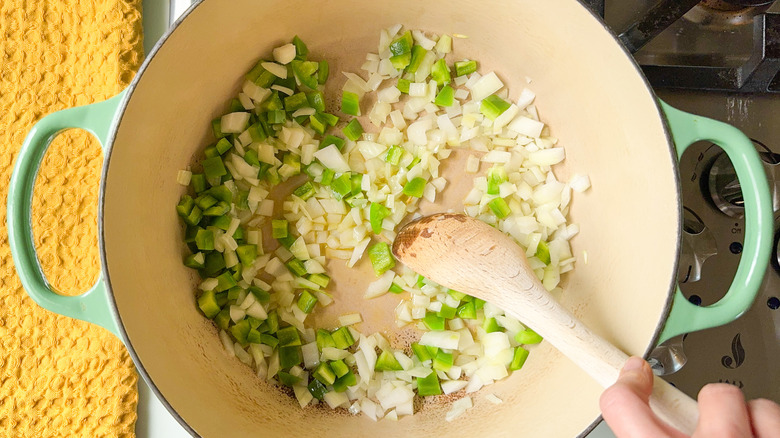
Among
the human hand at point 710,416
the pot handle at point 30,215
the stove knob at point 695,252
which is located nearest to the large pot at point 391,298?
the pot handle at point 30,215

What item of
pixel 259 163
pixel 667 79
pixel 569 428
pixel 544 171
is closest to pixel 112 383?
pixel 259 163

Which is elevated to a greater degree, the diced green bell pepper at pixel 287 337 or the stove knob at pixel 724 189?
the stove knob at pixel 724 189

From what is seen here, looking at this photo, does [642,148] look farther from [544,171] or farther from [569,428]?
[569,428]

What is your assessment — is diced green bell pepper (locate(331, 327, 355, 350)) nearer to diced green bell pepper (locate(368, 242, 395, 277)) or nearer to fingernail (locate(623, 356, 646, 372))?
diced green bell pepper (locate(368, 242, 395, 277))

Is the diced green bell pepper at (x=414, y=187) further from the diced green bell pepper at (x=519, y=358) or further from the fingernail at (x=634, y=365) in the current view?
the fingernail at (x=634, y=365)

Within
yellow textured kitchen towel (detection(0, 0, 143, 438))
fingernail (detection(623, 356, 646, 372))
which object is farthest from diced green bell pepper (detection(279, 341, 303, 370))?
fingernail (detection(623, 356, 646, 372))
